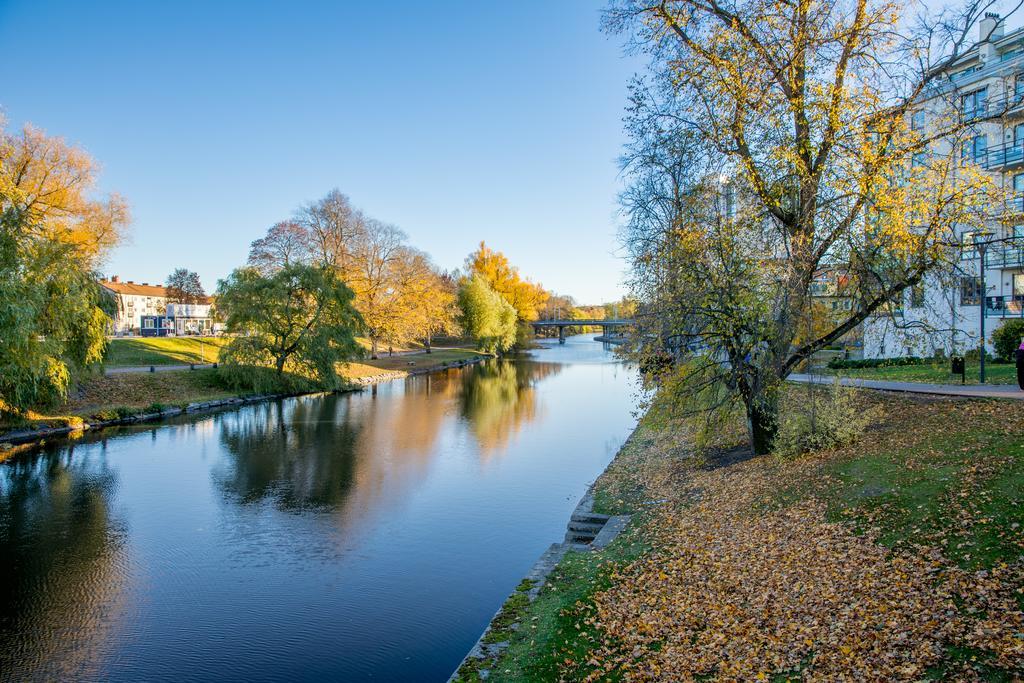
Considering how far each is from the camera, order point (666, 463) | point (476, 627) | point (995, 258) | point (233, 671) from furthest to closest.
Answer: point (995, 258) < point (666, 463) < point (476, 627) < point (233, 671)

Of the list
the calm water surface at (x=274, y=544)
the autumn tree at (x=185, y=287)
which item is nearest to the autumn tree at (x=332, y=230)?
the calm water surface at (x=274, y=544)

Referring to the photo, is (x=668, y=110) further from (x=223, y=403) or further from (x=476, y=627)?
(x=223, y=403)

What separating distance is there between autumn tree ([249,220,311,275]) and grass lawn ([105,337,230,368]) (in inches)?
301

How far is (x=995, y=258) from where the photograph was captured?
27.0 meters

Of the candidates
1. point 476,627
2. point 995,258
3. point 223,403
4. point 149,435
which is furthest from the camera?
point 223,403

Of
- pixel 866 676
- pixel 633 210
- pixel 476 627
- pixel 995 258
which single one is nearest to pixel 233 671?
pixel 476 627

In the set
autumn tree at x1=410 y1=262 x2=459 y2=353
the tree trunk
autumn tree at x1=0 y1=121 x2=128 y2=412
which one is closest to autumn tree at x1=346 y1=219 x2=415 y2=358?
autumn tree at x1=410 y1=262 x2=459 y2=353

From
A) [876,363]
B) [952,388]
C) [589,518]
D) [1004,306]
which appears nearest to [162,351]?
[589,518]

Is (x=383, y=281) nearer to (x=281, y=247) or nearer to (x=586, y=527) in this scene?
(x=281, y=247)

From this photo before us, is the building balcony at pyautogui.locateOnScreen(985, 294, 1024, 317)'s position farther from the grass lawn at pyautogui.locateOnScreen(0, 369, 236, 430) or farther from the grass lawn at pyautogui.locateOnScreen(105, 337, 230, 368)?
the grass lawn at pyautogui.locateOnScreen(105, 337, 230, 368)

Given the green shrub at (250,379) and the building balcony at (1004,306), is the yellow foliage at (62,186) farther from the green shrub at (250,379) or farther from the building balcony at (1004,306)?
the building balcony at (1004,306)

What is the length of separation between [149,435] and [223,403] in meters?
8.44

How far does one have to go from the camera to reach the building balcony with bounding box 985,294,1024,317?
26781mm

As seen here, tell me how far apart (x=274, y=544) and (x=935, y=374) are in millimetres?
20060
